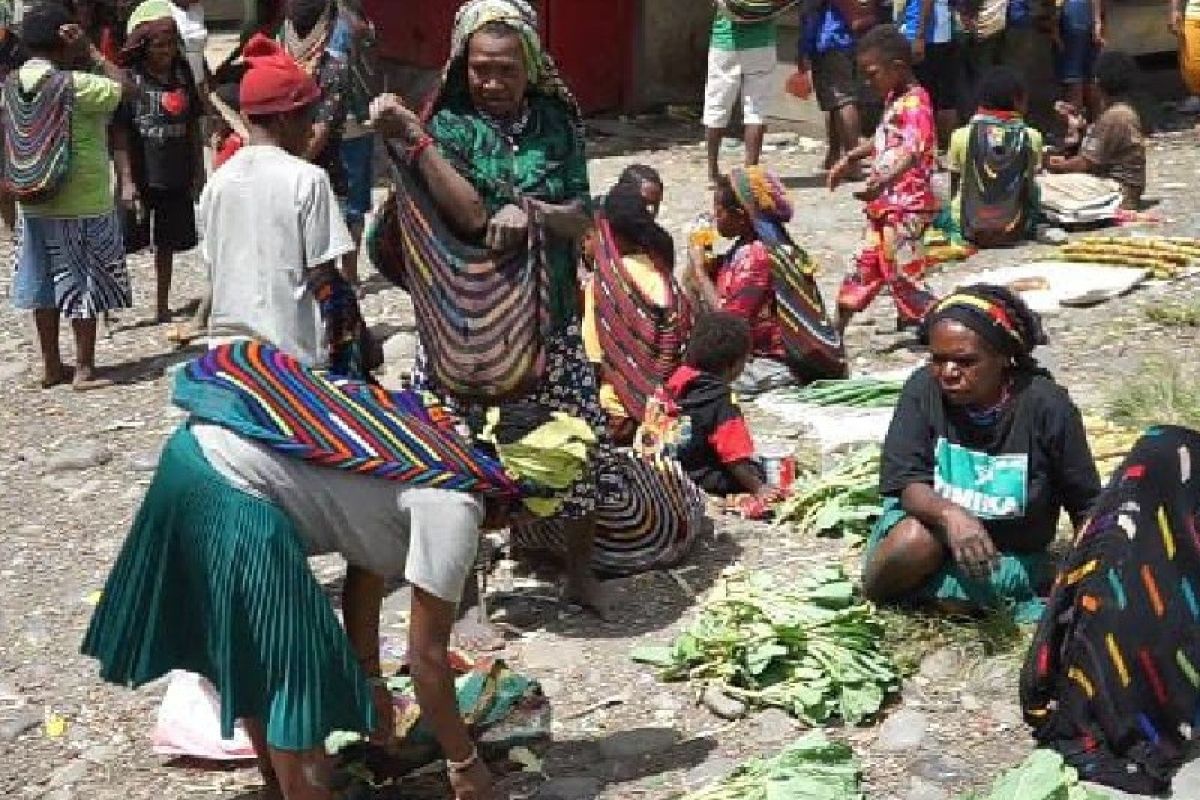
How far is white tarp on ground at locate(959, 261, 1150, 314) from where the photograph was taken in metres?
9.06

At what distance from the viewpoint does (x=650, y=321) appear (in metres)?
7.16

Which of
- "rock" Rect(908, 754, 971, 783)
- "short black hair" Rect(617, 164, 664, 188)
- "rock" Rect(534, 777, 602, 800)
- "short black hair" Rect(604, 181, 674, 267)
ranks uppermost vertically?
"short black hair" Rect(617, 164, 664, 188)

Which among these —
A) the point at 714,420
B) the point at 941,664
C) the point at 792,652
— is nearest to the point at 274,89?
the point at 792,652

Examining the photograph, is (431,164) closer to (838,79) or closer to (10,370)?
(10,370)

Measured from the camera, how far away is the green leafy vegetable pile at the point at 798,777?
180 inches

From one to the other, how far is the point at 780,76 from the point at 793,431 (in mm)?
6201

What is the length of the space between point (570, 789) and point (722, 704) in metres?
0.55

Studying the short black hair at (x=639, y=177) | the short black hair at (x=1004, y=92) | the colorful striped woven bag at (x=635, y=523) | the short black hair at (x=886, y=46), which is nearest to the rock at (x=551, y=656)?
the colorful striped woven bag at (x=635, y=523)

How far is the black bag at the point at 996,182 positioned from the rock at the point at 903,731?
5692mm

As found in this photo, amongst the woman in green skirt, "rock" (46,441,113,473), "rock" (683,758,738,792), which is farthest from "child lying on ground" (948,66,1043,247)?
the woman in green skirt

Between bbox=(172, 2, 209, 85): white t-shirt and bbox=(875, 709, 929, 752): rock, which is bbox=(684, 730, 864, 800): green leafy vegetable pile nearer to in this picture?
bbox=(875, 709, 929, 752): rock

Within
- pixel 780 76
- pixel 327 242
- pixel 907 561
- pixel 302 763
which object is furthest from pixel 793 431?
pixel 780 76

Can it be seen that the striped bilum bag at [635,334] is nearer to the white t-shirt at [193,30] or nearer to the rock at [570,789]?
the rock at [570,789]

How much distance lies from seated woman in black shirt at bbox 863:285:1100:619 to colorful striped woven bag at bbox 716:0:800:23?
6.47m
